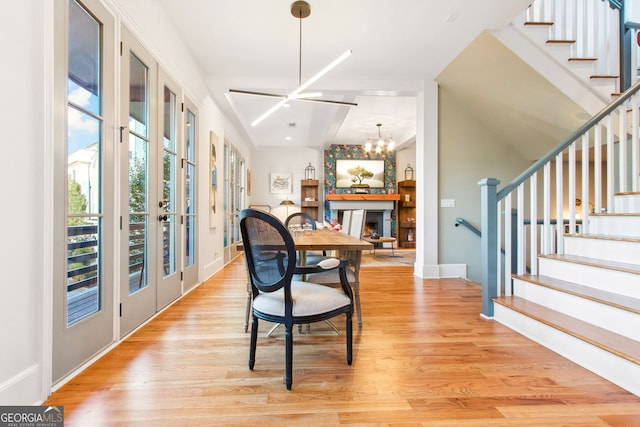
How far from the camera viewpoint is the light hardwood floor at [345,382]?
124 cm

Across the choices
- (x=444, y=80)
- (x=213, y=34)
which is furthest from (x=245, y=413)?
(x=444, y=80)

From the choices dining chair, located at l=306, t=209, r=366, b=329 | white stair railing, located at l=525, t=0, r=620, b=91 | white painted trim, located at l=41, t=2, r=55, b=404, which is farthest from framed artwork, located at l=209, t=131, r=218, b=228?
white stair railing, located at l=525, t=0, r=620, b=91

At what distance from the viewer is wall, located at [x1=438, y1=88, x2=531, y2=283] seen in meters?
4.02

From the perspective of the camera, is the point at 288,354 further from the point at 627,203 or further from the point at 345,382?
the point at 627,203

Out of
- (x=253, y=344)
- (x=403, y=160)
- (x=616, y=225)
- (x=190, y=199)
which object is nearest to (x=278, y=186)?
(x=403, y=160)

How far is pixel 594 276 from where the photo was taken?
2.02 metres

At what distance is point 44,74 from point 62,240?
2.57 feet

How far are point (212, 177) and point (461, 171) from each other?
3.54 m

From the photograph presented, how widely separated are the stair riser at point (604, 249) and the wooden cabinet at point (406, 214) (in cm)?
537

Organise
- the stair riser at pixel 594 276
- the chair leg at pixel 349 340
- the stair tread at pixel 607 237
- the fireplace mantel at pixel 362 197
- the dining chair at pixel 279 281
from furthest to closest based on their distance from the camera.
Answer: the fireplace mantel at pixel 362 197 → the stair tread at pixel 607 237 → the stair riser at pixel 594 276 → the chair leg at pixel 349 340 → the dining chair at pixel 279 281

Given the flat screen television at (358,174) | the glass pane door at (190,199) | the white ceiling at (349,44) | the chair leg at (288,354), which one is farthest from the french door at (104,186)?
the flat screen television at (358,174)

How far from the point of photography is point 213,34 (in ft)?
9.70

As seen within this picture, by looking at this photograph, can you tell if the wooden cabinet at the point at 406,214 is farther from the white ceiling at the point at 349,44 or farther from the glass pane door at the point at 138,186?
the glass pane door at the point at 138,186

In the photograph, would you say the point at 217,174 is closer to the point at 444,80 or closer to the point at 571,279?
the point at 444,80
